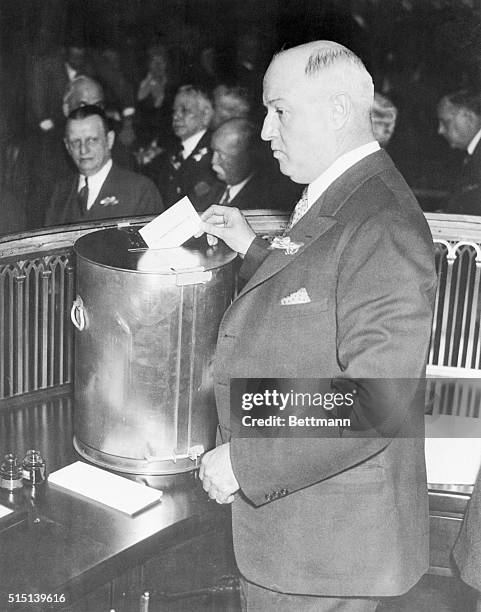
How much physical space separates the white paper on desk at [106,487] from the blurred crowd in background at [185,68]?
42.5 inches

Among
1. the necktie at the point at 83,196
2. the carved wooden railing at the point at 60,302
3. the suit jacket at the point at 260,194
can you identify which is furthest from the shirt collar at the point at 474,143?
the necktie at the point at 83,196

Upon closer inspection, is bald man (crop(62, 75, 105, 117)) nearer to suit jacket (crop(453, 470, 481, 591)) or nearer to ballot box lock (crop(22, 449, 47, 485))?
ballot box lock (crop(22, 449, 47, 485))

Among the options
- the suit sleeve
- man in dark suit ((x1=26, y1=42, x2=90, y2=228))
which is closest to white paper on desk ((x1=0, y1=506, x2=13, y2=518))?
the suit sleeve

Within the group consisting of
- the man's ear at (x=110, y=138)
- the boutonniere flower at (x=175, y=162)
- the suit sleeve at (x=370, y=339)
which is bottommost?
the suit sleeve at (x=370, y=339)

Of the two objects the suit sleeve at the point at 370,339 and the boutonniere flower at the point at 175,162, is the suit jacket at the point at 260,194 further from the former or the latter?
the suit sleeve at the point at 370,339

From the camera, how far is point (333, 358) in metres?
1.27

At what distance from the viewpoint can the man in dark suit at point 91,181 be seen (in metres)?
2.87

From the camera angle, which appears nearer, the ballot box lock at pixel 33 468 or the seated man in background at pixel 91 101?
the ballot box lock at pixel 33 468

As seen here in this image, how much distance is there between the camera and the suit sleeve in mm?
1150

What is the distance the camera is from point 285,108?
4.37 feet

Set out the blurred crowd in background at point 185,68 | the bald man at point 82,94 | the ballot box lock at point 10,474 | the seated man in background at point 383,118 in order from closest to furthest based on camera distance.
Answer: the ballot box lock at point 10,474, the blurred crowd in background at point 185,68, the bald man at point 82,94, the seated man in background at point 383,118

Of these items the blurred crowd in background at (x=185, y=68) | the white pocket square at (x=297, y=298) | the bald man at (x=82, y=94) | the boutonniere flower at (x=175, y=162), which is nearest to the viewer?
the white pocket square at (x=297, y=298)

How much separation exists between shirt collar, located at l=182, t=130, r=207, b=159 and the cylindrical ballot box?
132cm

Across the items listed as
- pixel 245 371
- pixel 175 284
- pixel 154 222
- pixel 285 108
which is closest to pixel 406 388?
pixel 245 371
